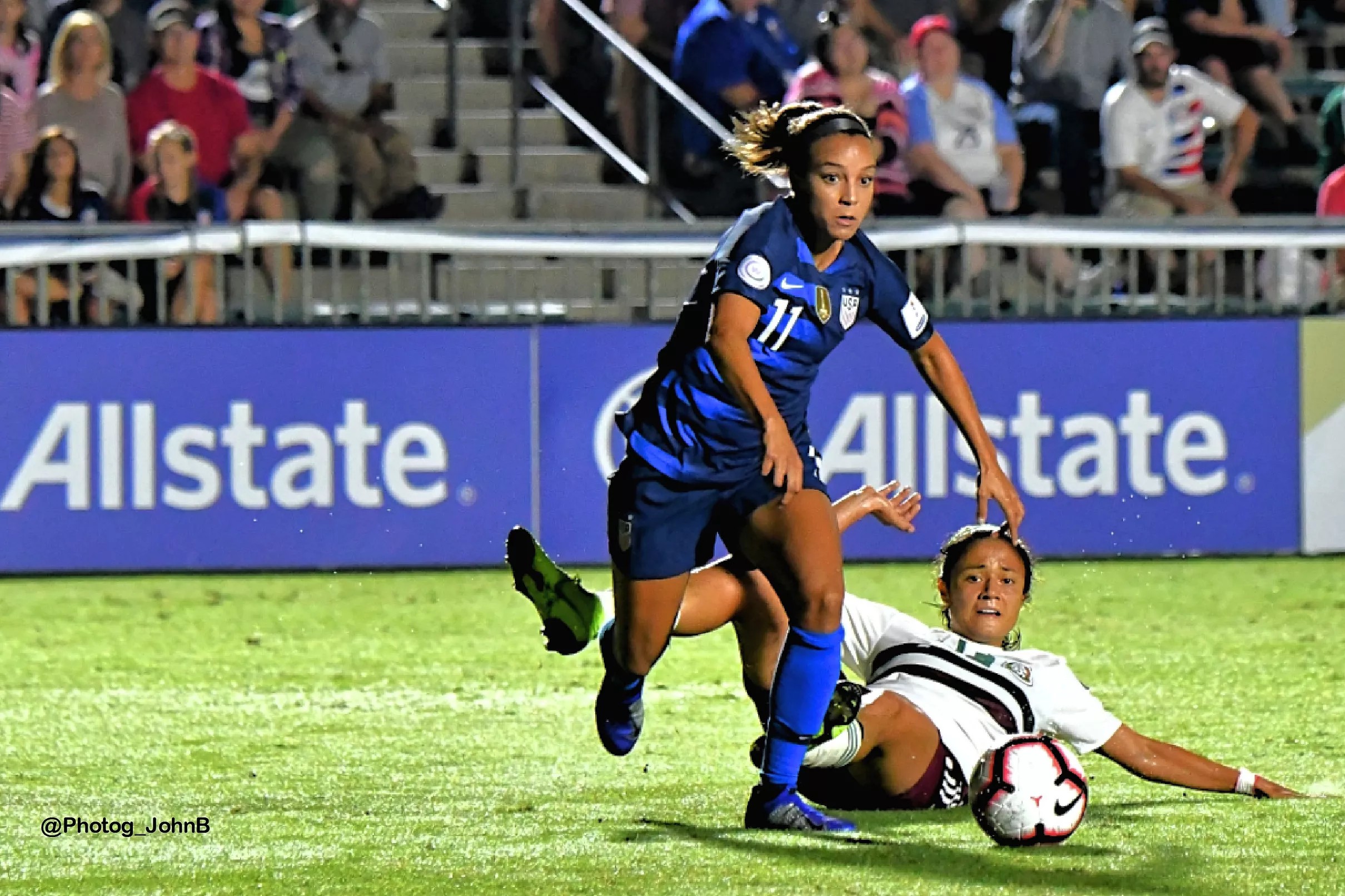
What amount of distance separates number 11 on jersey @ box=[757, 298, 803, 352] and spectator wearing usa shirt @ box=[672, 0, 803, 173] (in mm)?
8585

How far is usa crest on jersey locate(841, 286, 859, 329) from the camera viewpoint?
6.02 meters

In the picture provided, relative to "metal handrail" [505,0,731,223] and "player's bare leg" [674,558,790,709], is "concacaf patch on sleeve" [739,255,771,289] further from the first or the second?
"metal handrail" [505,0,731,223]

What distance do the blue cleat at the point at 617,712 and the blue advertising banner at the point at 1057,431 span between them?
18.1ft

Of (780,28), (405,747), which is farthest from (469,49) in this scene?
(405,747)

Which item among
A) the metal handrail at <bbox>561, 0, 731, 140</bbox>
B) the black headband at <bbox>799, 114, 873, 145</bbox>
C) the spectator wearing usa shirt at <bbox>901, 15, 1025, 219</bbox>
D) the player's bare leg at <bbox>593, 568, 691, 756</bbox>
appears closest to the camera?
the black headband at <bbox>799, 114, 873, 145</bbox>

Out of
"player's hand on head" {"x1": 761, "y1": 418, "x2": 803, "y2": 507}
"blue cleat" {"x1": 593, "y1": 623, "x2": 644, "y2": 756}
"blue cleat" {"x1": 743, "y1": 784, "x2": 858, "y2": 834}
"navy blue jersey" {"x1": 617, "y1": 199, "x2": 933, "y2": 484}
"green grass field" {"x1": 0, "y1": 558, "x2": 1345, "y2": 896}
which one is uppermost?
"navy blue jersey" {"x1": 617, "y1": 199, "x2": 933, "y2": 484}

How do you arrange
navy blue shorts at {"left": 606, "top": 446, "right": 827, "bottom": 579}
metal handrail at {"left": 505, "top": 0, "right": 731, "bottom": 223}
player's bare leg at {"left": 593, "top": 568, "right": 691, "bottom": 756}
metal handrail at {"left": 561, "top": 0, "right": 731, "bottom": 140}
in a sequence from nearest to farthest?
navy blue shorts at {"left": 606, "top": 446, "right": 827, "bottom": 579} < player's bare leg at {"left": 593, "top": 568, "right": 691, "bottom": 756} < metal handrail at {"left": 561, "top": 0, "right": 731, "bottom": 140} < metal handrail at {"left": 505, "top": 0, "right": 731, "bottom": 223}

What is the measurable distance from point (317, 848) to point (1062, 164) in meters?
9.89

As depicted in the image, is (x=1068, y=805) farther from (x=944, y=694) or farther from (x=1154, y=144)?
(x=1154, y=144)

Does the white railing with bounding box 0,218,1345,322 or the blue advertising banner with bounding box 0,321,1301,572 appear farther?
the blue advertising banner with bounding box 0,321,1301,572

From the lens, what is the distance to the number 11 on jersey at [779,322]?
19.4 feet

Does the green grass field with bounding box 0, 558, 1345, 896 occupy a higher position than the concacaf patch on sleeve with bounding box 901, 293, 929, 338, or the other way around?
the concacaf patch on sleeve with bounding box 901, 293, 929, 338

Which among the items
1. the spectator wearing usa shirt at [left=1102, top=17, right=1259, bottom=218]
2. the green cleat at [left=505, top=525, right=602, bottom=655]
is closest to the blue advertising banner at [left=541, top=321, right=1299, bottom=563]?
the spectator wearing usa shirt at [left=1102, top=17, right=1259, bottom=218]

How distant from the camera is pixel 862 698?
20.9 feet
